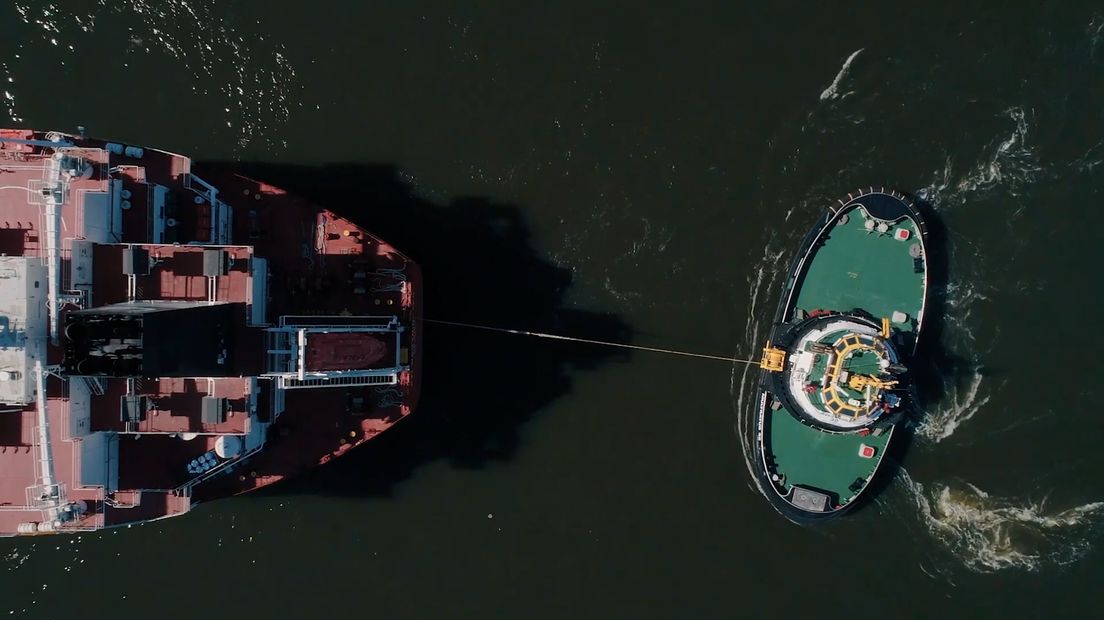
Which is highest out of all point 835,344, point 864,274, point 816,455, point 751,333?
point 864,274

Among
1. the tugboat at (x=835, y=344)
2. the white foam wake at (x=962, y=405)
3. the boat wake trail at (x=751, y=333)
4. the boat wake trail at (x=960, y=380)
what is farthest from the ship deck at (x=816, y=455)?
the white foam wake at (x=962, y=405)

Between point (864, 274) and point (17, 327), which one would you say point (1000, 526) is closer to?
point (864, 274)

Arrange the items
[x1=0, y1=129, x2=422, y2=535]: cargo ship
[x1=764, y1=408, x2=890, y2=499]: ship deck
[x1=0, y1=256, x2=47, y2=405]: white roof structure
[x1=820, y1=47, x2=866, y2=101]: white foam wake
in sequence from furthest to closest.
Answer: [x1=820, y1=47, x2=866, y2=101]: white foam wake < [x1=764, y1=408, x2=890, y2=499]: ship deck < [x1=0, y1=129, x2=422, y2=535]: cargo ship < [x1=0, y1=256, x2=47, y2=405]: white roof structure

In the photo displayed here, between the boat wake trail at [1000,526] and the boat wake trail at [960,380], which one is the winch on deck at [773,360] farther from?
the boat wake trail at [1000,526]

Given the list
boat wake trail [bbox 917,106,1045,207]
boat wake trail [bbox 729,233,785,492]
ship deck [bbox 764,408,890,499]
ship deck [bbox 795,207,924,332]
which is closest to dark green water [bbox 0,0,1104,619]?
boat wake trail [bbox 917,106,1045,207]

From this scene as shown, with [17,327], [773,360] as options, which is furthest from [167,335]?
[773,360]

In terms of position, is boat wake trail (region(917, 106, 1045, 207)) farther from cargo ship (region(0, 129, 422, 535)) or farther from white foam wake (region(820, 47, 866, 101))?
cargo ship (region(0, 129, 422, 535))

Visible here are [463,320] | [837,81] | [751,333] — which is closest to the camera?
[837,81]
